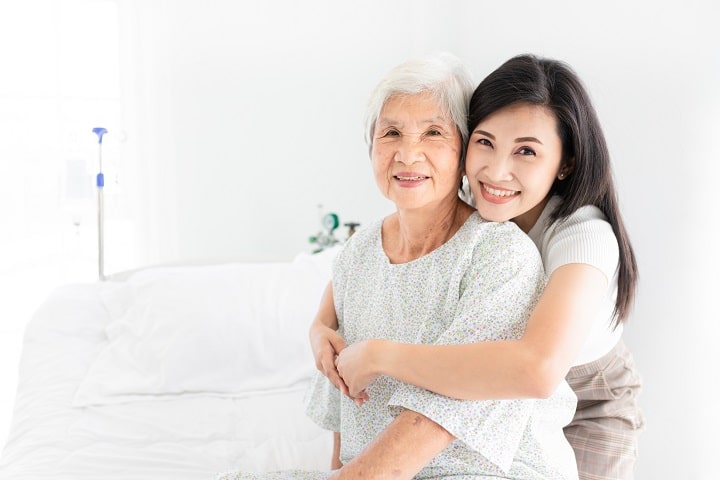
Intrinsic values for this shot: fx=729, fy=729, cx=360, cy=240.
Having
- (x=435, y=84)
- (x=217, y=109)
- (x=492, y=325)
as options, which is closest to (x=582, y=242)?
(x=492, y=325)

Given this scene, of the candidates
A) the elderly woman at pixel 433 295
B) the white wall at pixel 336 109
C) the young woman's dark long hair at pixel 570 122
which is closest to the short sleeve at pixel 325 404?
the elderly woman at pixel 433 295

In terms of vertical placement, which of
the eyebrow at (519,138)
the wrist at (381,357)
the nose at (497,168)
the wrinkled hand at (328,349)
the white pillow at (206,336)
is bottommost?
the white pillow at (206,336)

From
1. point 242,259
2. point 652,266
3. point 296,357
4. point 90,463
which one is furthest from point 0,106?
point 652,266

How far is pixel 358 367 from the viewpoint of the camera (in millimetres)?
1196

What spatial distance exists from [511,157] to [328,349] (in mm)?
493

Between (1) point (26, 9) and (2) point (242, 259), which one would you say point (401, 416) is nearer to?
(2) point (242, 259)

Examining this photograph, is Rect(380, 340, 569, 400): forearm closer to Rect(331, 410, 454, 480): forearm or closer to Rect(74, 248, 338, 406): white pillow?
Rect(331, 410, 454, 480): forearm

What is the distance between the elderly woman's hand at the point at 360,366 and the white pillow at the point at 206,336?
39.9 inches

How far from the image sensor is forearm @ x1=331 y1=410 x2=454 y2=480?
42.9 inches

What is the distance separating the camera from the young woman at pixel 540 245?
1.09 meters

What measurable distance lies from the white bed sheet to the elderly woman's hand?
1.76 feet

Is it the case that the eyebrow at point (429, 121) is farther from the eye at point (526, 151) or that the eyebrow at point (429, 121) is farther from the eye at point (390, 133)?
the eye at point (526, 151)

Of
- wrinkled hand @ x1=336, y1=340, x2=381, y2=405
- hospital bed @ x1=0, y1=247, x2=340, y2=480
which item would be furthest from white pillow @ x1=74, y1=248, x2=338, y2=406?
wrinkled hand @ x1=336, y1=340, x2=381, y2=405

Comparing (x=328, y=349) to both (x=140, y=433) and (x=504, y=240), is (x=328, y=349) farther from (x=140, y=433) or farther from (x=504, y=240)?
(x=140, y=433)
